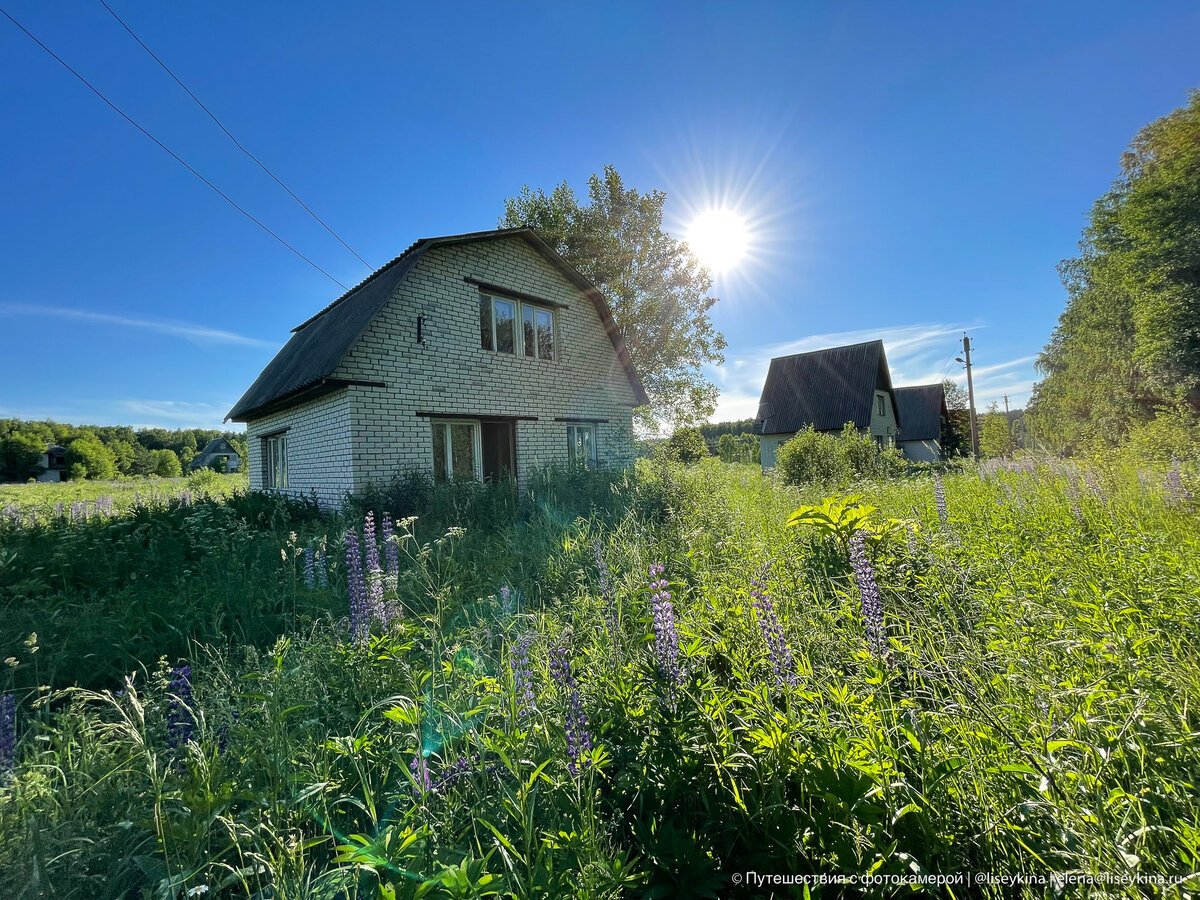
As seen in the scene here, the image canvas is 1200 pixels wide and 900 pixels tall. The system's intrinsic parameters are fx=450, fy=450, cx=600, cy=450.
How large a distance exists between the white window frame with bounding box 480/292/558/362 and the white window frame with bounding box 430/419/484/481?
1.67 m

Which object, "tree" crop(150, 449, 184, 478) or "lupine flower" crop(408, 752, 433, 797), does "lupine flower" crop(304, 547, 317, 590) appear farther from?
"tree" crop(150, 449, 184, 478)

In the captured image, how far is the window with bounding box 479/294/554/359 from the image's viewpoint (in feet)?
33.3

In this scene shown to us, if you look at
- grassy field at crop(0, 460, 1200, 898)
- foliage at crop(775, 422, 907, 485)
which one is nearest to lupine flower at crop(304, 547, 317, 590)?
grassy field at crop(0, 460, 1200, 898)

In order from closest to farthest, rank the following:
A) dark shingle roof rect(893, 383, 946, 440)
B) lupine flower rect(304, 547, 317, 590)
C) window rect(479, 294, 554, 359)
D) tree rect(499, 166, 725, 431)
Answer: lupine flower rect(304, 547, 317, 590) → window rect(479, 294, 554, 359) → tree rect(499, 166, 725, 431) → dark shingle roof rect(893, 383, 946, 440)

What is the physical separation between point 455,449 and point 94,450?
67513mm

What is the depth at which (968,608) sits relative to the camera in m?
2.75

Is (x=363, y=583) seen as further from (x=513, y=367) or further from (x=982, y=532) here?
(x=513, y=367)

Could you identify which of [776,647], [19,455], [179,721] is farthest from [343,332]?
[19,455]

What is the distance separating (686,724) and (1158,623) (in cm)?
275

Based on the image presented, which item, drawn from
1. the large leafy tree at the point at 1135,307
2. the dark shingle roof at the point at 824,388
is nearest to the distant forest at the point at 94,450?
the dark shingle roof at the point at 824,388

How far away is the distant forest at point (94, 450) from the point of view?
46.9 meters

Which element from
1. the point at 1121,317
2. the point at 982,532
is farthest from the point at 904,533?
the point at 1121,317

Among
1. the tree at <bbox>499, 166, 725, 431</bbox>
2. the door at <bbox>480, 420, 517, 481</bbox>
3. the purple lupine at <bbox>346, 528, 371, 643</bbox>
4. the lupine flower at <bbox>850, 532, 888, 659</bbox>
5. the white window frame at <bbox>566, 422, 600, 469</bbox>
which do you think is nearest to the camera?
the lupine flower at <bbox>850, 532, 888, 659</bbox>

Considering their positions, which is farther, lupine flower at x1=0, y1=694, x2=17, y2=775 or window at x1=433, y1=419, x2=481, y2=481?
window at x1=433, y1=419, x2=481, y2=481
